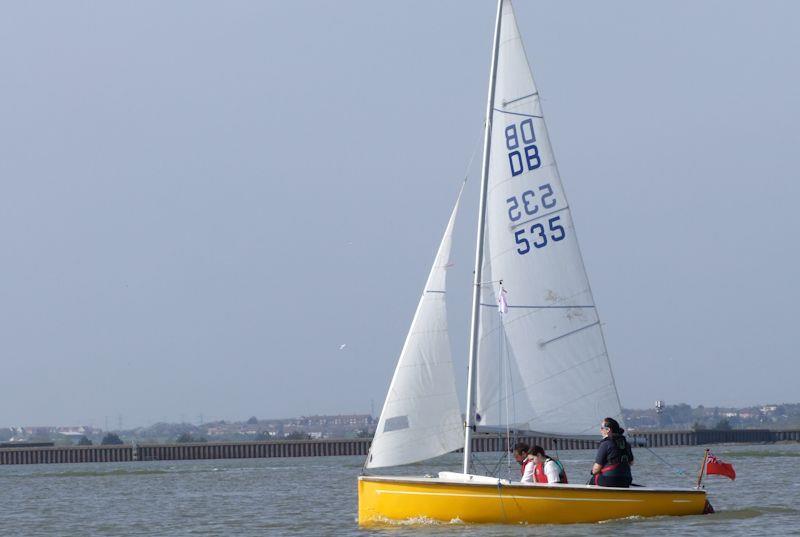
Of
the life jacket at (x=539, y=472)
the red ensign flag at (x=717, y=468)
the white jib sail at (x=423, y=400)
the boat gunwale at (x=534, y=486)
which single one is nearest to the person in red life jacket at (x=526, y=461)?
the life jacket at (x=539, y=472)

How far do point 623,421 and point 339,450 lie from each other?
8063cm

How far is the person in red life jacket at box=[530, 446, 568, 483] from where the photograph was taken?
25.7 m

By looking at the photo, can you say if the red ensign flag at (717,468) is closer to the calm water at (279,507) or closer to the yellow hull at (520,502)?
the yellow hull at (520,502)

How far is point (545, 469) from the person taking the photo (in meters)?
25.8

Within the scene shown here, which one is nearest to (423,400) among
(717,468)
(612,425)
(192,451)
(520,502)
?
(520,502)

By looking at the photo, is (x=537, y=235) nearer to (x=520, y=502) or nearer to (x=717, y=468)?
(x=520, y=502)

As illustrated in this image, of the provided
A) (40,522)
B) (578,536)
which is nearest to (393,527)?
(578,536)

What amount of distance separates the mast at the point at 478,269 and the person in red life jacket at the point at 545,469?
121cm

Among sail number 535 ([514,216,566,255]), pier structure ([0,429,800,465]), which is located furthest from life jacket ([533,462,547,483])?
pier structure ([0,429,800,465])

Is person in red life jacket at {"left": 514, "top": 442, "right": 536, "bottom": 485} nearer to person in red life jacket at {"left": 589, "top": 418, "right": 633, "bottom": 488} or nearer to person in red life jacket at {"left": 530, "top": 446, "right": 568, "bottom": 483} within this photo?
person in red life jacket at {"left": 530, "top": 446, "right": 568, "bottom": 483}

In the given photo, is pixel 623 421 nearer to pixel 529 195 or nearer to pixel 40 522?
pixel 529 195

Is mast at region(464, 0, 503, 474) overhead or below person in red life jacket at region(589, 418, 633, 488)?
overhead

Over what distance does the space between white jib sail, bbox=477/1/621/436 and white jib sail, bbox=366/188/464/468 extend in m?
0.81

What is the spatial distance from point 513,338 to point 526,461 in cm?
226
